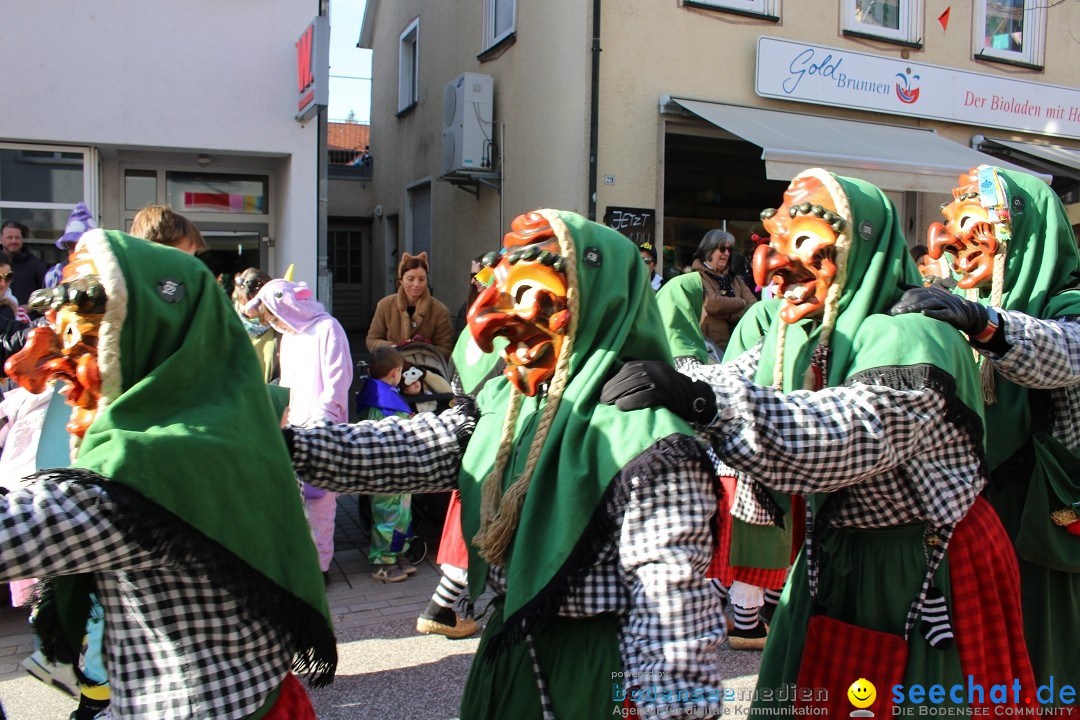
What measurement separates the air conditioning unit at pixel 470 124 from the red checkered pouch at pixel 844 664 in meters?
8.81

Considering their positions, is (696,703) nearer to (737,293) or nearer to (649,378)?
(649,378)

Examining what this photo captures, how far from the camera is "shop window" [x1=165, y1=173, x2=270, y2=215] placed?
335 inches

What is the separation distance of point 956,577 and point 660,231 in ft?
24.6

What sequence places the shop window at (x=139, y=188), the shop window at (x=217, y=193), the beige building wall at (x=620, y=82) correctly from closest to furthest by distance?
the shop window at (x=139, y=188) < the shop window at (x=217, y=193) < the beige building wall at (x=620, y=82)

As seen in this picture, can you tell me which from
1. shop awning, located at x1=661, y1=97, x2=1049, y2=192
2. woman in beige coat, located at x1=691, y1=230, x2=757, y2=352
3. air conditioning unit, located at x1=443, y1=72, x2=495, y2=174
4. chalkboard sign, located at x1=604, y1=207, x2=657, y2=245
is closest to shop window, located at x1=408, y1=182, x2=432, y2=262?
air conditioning unit, located at x1=443, y1=72, x2=495, y2=174

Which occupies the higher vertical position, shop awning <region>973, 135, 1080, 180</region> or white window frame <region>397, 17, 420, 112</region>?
white window frame <region>397, 17, 420, 112</region>

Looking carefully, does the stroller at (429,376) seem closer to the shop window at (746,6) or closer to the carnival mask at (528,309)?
the carnival mask at (528,309)

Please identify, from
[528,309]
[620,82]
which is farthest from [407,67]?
[528,309]

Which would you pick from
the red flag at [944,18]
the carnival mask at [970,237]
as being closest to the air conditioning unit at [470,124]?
the red flag at [944,18]

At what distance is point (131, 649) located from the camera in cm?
172

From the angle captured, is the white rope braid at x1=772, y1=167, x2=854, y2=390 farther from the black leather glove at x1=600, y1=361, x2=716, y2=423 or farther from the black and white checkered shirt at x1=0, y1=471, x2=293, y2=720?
the black and white checkered shirt at x1=0, y1=471, x2=293, y2=720

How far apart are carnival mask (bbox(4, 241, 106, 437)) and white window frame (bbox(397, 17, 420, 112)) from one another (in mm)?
12415

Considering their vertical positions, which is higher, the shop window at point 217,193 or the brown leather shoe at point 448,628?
the shop window at point 217,193

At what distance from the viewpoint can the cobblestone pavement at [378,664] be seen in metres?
3.62
